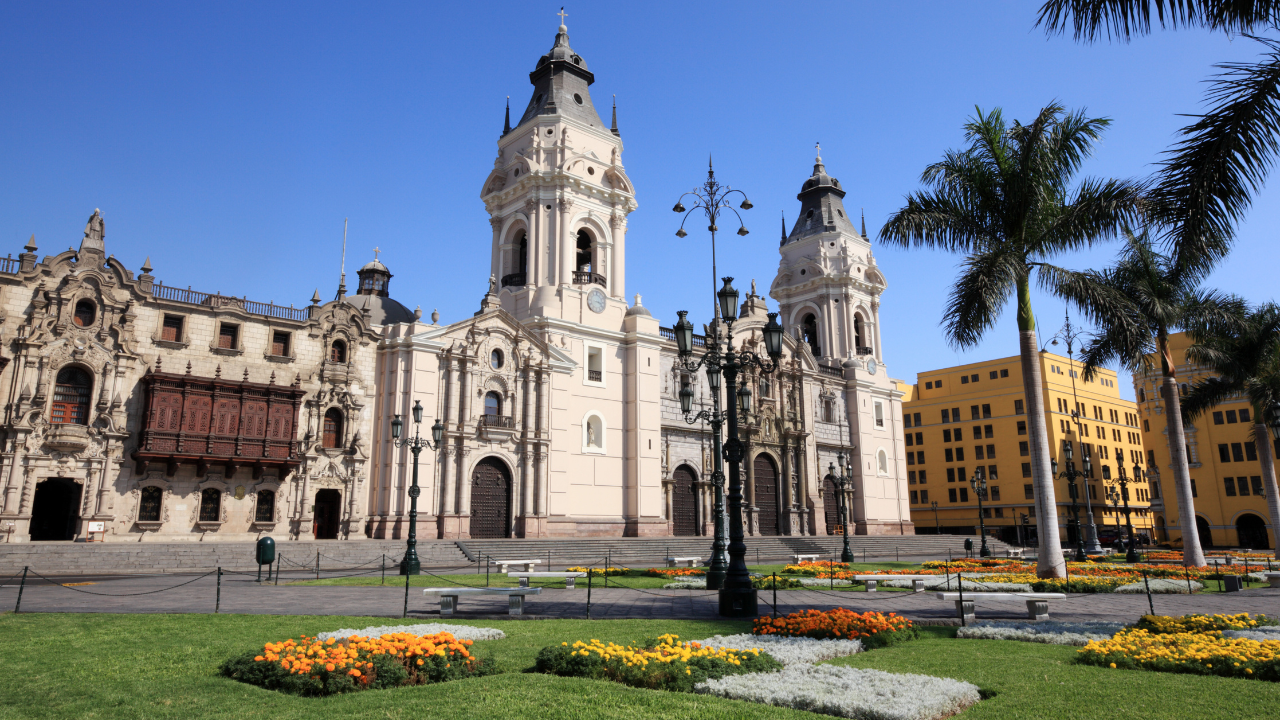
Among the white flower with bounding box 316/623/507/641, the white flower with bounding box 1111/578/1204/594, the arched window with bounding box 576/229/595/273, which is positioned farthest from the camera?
the arched window with bounding box 576/229/595/273

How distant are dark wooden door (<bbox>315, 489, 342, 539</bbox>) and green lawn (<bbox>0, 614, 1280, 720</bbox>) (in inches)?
982

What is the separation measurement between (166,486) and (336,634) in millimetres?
25013

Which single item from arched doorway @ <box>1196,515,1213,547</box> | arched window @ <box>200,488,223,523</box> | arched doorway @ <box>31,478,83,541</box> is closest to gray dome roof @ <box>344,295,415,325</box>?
arched window @ <box>200,488,223,523</box>

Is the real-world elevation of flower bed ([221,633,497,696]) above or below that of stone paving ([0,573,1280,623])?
above

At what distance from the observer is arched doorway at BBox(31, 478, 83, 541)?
30014 mm

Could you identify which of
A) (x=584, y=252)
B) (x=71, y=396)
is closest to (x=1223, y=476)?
(x=584, y=252)

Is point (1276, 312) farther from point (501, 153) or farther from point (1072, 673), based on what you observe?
point (501, 153)

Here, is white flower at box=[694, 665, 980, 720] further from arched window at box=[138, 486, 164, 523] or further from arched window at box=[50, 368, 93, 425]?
arched window at box=[50, 368, 93, 425]

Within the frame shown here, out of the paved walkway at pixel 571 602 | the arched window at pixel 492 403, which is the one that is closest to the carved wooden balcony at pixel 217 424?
the arched window at pixel 492 403

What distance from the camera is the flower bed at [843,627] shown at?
36.3ft

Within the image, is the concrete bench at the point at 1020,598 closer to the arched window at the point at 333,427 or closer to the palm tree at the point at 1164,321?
the palm tree at the point at 1164,321

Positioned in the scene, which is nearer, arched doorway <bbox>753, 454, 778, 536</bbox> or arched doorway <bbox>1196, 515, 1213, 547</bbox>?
arched doorway <bbox>753, 454, 778, 536</bbox>

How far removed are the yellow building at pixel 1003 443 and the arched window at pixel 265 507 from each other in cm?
6058

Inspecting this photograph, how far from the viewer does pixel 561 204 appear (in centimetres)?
4428
